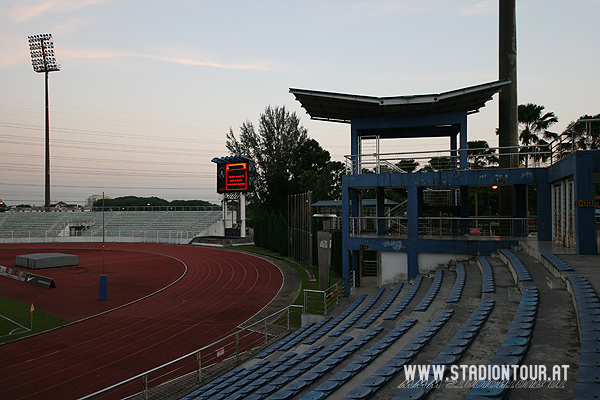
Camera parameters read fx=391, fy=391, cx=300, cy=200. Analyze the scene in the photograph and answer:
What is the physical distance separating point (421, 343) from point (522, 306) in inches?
89.7

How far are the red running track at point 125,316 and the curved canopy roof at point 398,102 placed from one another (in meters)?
10.6

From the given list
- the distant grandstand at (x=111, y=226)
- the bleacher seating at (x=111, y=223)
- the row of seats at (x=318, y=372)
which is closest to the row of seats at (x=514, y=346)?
the row of seats at (x=318, y=372)

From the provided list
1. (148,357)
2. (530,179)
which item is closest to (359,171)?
(530,179)

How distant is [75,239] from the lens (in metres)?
53.2

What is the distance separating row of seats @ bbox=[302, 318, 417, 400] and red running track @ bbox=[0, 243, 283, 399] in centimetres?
802

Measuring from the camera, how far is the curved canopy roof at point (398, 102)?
1798 cm

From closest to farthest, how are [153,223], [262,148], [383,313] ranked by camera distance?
[383,313] → [153,223] → [262,148]

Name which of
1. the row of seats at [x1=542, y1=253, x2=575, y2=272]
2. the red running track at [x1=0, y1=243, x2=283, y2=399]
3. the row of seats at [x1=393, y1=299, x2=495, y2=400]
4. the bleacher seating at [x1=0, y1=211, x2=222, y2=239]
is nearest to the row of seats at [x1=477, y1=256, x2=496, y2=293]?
the row of seats at [x1=542, y1=253, x2=575, y2=272]

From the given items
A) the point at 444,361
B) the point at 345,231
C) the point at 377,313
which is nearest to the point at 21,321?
the point at 345,231

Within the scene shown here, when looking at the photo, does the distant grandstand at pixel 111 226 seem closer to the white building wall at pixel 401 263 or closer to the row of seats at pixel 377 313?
the white building wall at pixel 401 263

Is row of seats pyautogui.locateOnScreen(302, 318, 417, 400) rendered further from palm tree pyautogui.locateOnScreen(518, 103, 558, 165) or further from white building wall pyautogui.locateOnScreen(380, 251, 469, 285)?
palm tree pyautogui.locateOnScreen(518, 103, 558, 165)

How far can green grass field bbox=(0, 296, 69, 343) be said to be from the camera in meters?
15.2

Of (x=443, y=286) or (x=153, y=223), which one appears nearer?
(x=443, y=286)

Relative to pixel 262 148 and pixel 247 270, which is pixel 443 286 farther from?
pixel 262 148
